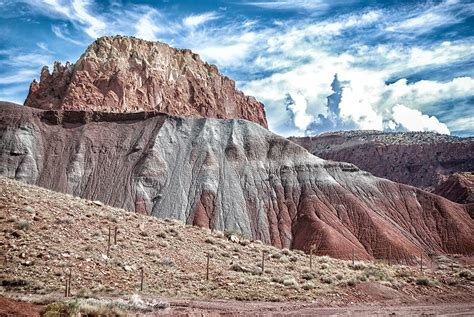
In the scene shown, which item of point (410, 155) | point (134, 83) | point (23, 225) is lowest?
point (23, 225)

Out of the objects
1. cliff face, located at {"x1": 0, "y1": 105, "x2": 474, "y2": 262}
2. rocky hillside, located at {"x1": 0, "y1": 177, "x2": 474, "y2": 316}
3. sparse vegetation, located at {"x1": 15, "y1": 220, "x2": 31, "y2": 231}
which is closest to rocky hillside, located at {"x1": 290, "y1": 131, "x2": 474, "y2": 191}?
cliff face, located at {"x1": 0, "y1": 105, "x2": 474, "y2": 262}

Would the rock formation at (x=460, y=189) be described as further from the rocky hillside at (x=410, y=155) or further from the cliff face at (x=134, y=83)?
the cliff face at (x=134, y=83)

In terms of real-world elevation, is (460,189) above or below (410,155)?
below

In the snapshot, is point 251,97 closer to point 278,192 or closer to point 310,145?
point 310,145

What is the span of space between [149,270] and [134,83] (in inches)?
3640

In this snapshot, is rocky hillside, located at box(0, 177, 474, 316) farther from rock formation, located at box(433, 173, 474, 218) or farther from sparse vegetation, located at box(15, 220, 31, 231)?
rock formation, located at box(433, 173, 474, 218)

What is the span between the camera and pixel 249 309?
20859 mm

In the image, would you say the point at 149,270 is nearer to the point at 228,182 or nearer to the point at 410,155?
the point at 228,182

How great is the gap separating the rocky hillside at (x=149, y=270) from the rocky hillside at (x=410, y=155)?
392ft

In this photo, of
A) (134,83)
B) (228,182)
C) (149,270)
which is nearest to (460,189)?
(228,182)

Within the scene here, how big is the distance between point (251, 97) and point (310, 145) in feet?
162

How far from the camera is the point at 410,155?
507ft

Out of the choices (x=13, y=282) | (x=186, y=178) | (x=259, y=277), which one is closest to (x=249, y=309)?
(x=259, y=277)

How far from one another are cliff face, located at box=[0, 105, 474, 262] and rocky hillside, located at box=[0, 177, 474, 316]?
1198 inches
